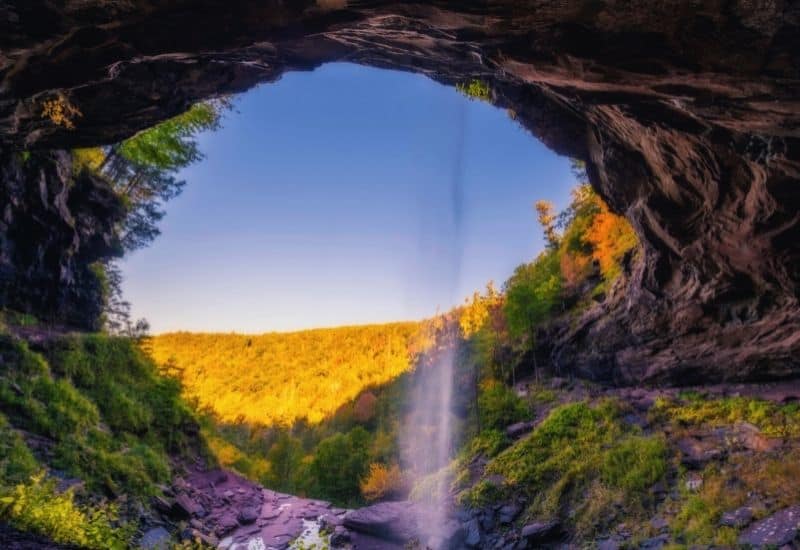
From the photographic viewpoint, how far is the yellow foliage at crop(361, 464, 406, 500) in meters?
29.3

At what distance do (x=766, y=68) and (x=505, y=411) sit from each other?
67.1ft

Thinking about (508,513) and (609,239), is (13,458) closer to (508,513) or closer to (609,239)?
(508,513)

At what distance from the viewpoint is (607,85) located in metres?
7.29

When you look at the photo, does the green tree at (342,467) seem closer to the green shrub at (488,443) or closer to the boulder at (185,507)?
the green shrub at (488,443)

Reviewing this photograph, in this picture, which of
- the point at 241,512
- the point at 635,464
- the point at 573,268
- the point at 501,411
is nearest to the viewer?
the point at 635,464

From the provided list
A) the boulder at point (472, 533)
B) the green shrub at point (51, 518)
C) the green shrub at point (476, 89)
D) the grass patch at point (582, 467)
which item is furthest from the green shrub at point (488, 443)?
the green shrub at point (476, 89)

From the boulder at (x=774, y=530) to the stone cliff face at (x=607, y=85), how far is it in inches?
271

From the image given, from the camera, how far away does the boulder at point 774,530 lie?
7.82 metres

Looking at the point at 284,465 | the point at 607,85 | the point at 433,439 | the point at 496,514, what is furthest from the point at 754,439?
the point at 284,465

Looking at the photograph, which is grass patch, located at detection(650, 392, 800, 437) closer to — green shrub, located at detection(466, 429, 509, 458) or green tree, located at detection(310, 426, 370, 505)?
green shrub, located at detection(466, 429, 509, 458)

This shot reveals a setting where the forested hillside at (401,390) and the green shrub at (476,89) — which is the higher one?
the green shrub at (476,89)

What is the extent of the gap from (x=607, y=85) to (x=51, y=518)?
13.0 meters

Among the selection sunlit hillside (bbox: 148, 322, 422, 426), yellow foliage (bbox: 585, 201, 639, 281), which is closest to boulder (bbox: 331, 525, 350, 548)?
yellow foliage (bbox: 585, 201, 639, 281)

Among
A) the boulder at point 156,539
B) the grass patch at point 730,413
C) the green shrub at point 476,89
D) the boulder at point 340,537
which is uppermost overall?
the green shrub at point 476,89
